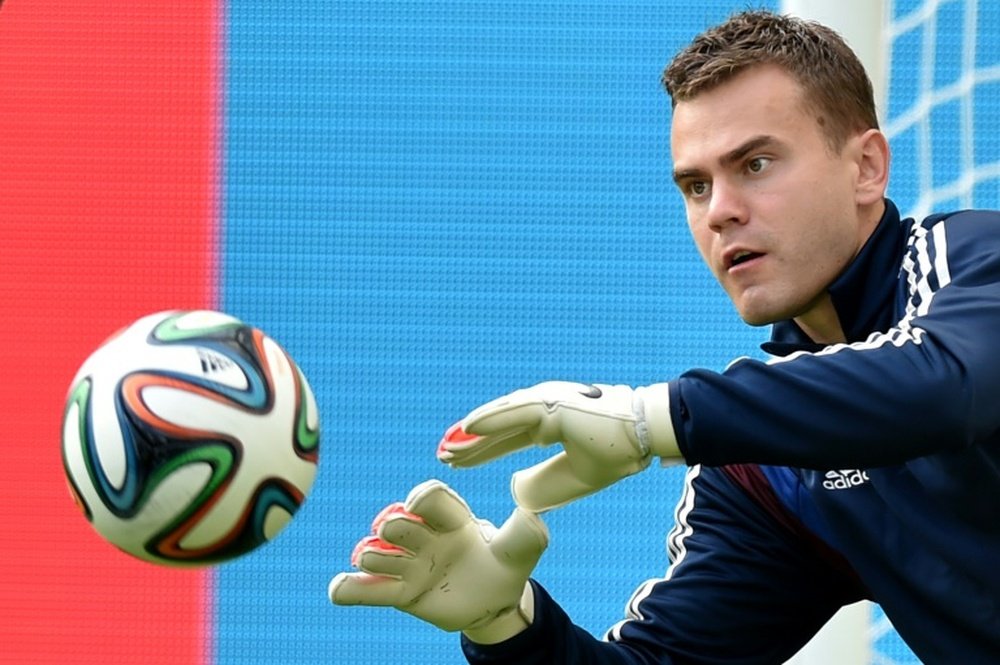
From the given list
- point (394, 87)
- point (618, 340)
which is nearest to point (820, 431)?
point (618, 340)

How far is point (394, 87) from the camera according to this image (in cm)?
317

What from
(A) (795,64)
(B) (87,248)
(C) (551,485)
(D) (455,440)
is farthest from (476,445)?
(B) (87,248)

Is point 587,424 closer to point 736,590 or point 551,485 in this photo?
point 551,485

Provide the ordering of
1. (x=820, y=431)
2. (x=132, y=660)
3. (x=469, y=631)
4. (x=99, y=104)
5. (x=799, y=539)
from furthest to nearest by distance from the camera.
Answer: (x=99, y=104)
(x=132, y=660)
(x=799, y=539)
(x=469, y=631)
(x=820, y=431)


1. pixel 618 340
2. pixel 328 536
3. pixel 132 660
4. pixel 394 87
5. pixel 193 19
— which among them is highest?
pixel 193 19

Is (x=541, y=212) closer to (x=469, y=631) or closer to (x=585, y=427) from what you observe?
(x=469, y=631)

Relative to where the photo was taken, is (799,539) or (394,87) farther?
(394,87)

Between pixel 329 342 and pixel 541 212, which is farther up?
pixel 541 212

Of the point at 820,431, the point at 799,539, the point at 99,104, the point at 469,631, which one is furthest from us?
the point at 99,104

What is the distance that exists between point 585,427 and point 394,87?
6.54 ft

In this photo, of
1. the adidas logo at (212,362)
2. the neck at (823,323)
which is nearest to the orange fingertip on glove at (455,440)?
the adidas logo at (212,362)

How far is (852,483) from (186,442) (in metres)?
0.72

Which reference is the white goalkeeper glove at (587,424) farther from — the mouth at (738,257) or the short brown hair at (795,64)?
the short brown hair at (795,64)

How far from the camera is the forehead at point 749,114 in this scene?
1576 mm
